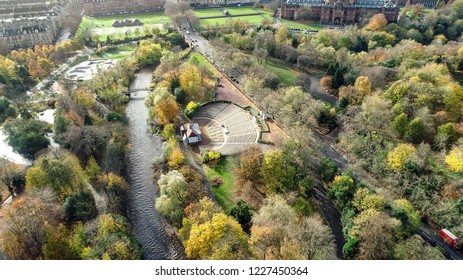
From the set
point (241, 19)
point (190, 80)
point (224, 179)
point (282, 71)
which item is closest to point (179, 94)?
point (190, 80)

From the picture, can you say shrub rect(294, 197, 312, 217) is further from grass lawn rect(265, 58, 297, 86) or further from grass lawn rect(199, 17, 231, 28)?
grass lawn rect(199, 17, 231, 28)

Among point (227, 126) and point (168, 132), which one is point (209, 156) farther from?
point (227, 126)

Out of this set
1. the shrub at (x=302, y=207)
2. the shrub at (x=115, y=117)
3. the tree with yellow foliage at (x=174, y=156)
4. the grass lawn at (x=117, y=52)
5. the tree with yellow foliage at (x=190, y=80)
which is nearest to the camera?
the shrub at (x=302, y=207)

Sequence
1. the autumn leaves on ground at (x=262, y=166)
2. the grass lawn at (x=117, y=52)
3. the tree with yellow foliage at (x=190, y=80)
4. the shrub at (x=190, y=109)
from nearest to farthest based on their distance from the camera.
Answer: the autumn leaves on ground at (x=262, y=166), the shrub at (x=190, y=109), the tree with yellow foliage at (x=190, y=80), the grass lawn at (x=117, y=52)

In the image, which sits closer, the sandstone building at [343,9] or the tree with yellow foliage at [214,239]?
the tree with yellow foliage at [214,239]

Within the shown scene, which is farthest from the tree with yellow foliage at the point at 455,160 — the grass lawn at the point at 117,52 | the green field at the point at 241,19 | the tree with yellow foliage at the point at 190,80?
the green field at the point at 241,19

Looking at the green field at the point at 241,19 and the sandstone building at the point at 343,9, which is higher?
the sandstone building at the point at 343,9

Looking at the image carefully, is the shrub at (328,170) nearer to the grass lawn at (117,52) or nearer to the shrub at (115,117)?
the shrub at (115,117)

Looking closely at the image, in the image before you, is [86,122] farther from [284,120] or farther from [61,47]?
[61,47]
